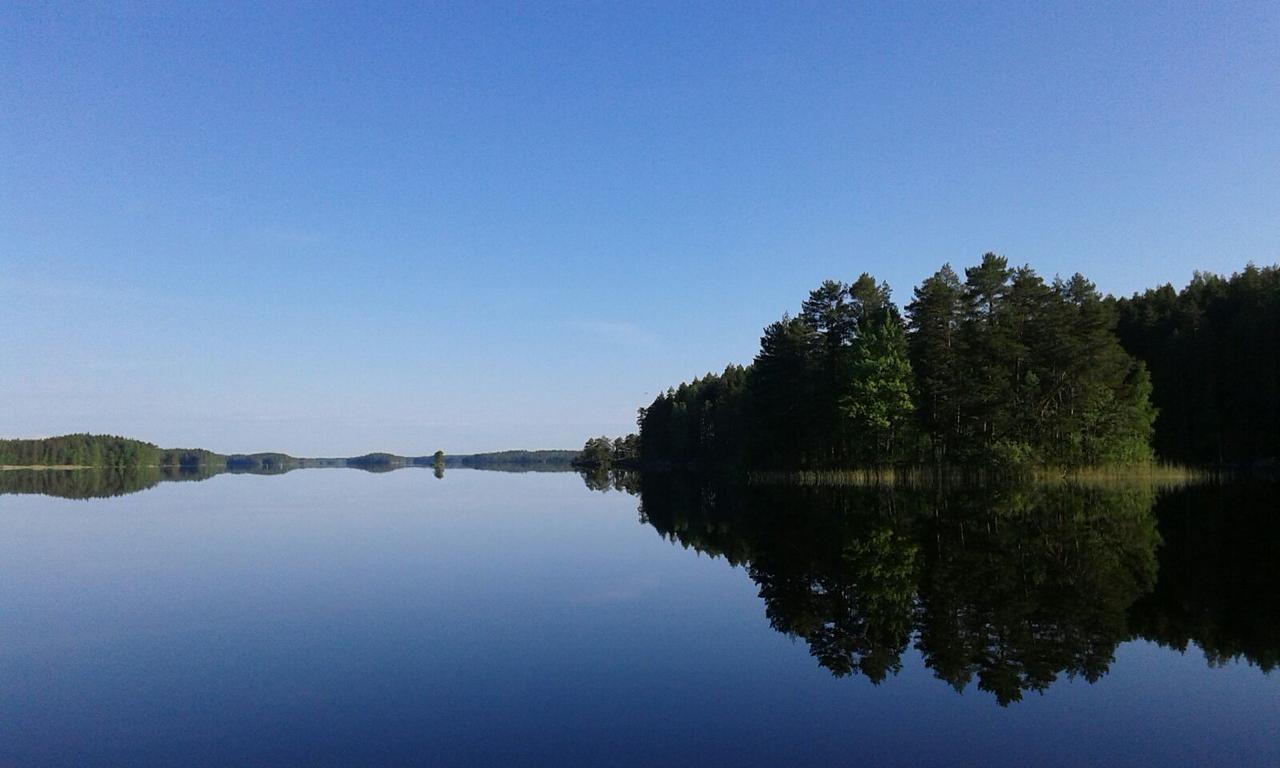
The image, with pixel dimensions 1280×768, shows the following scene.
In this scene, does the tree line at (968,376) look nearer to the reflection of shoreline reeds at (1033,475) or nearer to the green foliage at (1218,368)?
the reflection of shoreline reeds at (1033,475)

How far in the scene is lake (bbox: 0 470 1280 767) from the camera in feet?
29.2

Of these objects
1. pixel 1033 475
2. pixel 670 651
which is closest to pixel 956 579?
pixel 670 651

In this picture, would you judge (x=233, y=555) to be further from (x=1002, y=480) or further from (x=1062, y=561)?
(x=1002, y=480)

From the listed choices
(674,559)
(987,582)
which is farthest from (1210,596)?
(674,559)

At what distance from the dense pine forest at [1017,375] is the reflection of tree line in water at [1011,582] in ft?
68.5

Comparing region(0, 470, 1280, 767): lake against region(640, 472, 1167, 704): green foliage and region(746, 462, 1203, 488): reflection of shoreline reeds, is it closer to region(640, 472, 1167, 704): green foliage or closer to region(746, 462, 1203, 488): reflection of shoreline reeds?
region(640, 472, 1167, 704): green foliage

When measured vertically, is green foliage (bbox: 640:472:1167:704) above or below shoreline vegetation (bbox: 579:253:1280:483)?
below

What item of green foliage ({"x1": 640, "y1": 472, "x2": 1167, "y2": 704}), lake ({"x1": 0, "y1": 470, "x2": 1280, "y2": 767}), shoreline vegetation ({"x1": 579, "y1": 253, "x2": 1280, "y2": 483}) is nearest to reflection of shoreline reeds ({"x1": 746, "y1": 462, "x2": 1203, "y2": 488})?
shoreline vegetation ({"x1": 579, "y1": 253, "x2": 1280, "y2": 483})

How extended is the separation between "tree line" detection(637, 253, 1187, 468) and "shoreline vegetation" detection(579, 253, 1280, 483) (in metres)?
0.14

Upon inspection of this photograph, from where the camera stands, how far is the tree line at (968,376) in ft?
182

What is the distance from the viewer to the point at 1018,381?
5716cm

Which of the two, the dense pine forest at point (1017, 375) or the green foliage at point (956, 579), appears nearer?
the green foliage at point (956, 579)

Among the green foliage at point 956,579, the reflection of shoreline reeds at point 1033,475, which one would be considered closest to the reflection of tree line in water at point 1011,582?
the green foliage at point 956,579

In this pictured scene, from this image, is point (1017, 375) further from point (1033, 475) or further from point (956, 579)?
point (956, 579)
